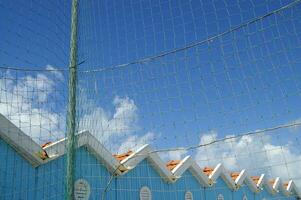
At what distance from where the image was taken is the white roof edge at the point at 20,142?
772 cm

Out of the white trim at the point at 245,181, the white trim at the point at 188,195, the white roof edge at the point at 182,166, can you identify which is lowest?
the white trim at the point at 188,195

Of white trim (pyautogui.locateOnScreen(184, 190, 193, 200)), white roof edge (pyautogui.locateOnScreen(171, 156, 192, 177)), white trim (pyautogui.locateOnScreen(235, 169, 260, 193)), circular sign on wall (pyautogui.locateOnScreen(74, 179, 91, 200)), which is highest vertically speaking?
white roof edge (pyautogui.locateOnScreen(171, 156, 192, 177))

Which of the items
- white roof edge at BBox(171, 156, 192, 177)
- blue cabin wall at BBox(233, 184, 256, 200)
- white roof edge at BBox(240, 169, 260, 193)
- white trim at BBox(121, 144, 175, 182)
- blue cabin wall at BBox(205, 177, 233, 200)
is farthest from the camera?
white roof edge at BBox(240, 169, 260, 193)

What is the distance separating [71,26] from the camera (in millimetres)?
7090

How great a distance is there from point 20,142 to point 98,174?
2279 mm

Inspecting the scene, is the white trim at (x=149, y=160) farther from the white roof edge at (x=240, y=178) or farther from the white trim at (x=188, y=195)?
the white roof edge at (x=240, y=178)

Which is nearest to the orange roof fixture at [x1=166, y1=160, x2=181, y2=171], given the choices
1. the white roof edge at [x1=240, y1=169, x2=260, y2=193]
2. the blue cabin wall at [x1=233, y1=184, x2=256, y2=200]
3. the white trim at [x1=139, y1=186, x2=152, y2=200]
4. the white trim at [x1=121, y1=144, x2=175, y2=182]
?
the white trim at [x1=121, y1=144, x2=175, y2=182]

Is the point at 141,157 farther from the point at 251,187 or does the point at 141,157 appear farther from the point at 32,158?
the point at 251,187

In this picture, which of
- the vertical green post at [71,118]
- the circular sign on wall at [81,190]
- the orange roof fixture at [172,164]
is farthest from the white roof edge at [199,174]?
the vertical green post at [71,118]

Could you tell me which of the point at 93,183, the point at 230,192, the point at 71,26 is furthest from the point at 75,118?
the point at 230,192

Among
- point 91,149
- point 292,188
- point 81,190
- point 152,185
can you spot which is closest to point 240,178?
point 152,185

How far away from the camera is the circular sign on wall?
29.8 ft

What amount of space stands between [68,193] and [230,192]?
863 cm

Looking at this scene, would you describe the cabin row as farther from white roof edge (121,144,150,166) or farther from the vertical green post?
the vertical green post
